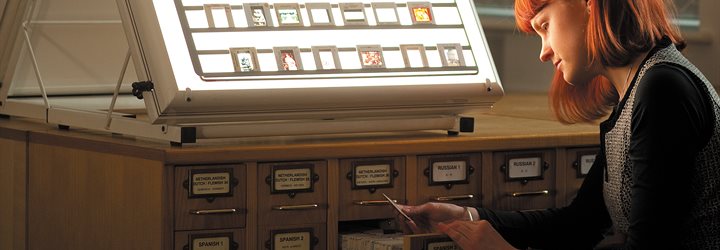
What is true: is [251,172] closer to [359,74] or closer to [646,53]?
[359,74]

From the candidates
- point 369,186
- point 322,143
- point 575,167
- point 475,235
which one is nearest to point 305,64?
point 322,143

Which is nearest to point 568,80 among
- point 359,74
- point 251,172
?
point 359,74

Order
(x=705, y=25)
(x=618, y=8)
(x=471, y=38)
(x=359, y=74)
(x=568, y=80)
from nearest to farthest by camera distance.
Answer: (x=618, y=8) → (x=568, y=80) → (x=359, y=74) → (x=471, y=38) → (x=705, y=25)

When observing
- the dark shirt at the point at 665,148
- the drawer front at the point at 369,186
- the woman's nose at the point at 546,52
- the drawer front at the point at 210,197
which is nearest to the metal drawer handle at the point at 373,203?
the drawer front at the point at 369,186

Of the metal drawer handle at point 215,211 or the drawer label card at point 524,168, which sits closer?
the metal drawer handle at point 215,211

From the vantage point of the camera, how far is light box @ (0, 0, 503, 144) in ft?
7.11

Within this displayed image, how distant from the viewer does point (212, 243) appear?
2137 millimetres

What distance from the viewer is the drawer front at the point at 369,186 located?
2246mm

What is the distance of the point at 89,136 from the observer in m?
2.34

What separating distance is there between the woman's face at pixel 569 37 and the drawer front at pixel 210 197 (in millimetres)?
595

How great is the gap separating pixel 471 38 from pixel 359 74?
0.30m

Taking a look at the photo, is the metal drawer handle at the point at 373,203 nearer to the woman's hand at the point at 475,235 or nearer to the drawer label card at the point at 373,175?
the drawer label card at the point at 373,175

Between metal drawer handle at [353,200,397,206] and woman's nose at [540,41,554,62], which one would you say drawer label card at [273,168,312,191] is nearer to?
metal drawer handle at [353,200,397,206]

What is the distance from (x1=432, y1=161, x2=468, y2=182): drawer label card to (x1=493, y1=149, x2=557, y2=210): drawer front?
0.24ft
